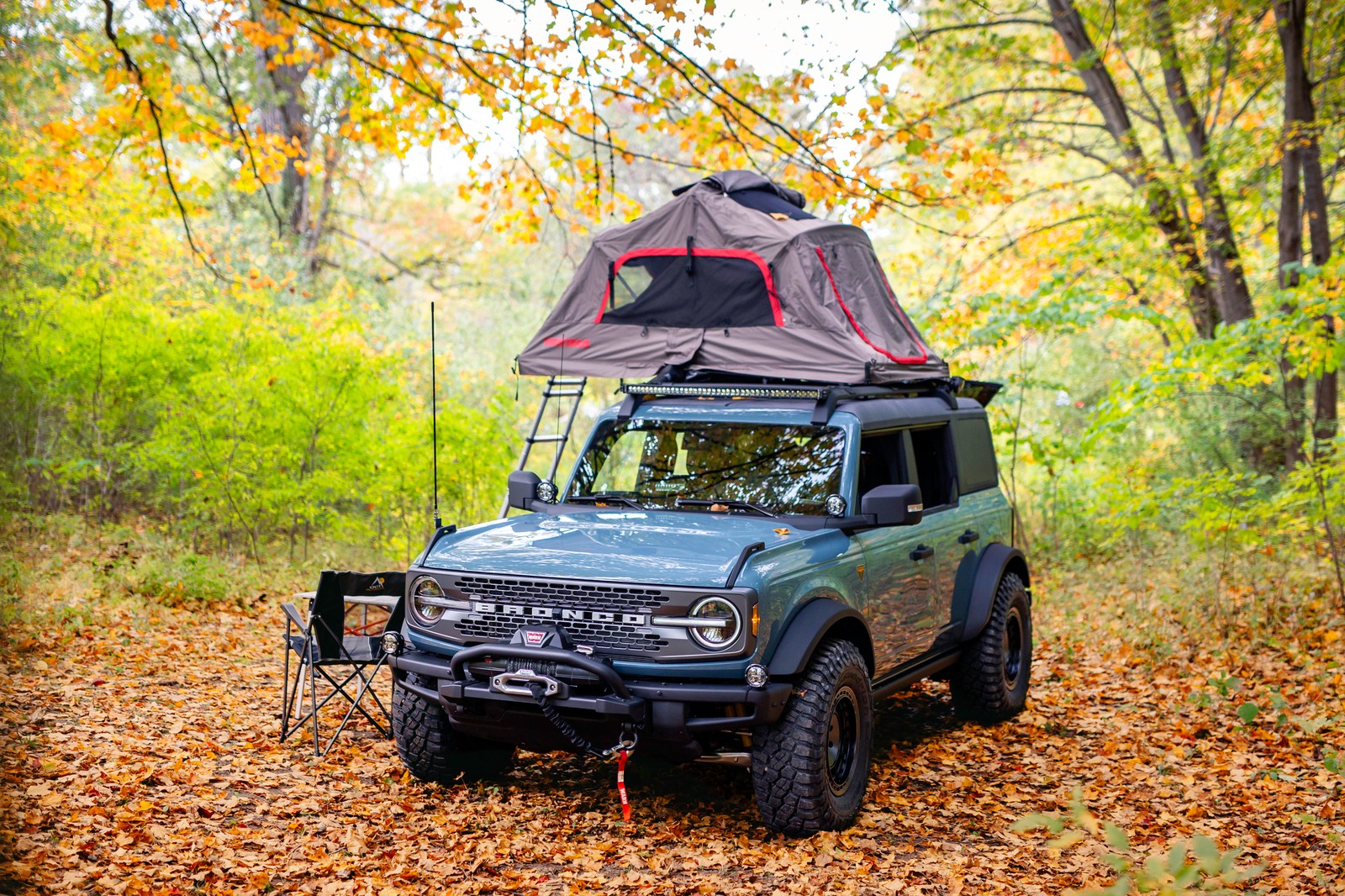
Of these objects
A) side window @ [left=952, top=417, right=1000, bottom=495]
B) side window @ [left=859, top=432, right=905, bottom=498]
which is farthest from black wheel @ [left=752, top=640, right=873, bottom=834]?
side window @ [left=952, top=417, right=1000, bottom=495]

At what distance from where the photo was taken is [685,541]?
527cm

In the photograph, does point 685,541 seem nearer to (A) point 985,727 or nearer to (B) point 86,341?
(A) point 985,727

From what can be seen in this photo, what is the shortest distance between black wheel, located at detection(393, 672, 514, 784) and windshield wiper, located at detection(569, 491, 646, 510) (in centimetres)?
142

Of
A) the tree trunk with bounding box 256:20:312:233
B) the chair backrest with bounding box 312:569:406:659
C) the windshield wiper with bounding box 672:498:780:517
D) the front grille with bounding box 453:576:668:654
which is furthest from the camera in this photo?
the tree trunk with bounding box 256:20:312:233

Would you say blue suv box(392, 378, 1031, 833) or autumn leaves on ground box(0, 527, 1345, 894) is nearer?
autumn leaves on ground box(0, 527, 1345, 894)

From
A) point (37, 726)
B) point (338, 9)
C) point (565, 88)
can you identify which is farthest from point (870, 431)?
point (338, 9)

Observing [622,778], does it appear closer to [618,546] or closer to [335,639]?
[618,546]

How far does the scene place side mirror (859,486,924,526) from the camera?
18.2ft

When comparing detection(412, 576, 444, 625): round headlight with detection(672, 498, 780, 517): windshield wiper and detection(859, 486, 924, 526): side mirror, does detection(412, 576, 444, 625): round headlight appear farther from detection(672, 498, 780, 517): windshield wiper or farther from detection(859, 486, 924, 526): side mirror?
detection(859, 486, 924, 526): side mirror

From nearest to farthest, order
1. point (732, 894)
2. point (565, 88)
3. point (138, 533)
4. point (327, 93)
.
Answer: point (732, 894) < point (565, 88) < point (138, 533) < point (327, 93)

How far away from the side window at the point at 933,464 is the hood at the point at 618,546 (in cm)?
153

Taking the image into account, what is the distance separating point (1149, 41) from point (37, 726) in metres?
13.0

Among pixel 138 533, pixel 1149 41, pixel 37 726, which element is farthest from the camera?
pixel 1149 41

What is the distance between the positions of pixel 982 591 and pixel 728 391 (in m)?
2.13
